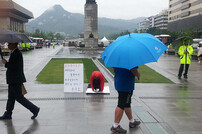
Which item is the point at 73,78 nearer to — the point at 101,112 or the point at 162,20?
the point at 101,112

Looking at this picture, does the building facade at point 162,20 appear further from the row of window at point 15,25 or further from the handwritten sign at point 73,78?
the handwritten sign at point 73,78

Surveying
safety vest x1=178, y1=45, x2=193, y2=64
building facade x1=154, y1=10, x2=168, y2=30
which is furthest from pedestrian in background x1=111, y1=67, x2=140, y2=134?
building facade x1=154, y1=10, x2=168, y2=30

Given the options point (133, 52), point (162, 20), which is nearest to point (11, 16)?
point (133, 52)

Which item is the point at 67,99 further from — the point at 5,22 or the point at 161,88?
the point at 5,22

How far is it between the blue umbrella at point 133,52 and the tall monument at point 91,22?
136 ft

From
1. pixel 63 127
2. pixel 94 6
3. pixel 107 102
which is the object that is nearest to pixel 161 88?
pixel 107 102

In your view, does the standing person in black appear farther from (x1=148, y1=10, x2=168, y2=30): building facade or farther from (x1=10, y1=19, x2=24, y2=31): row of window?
(x1=148, y1=10, x2=168, y2=30): building facade

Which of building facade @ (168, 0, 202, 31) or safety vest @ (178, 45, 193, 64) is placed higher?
building facade @ (168, 0, 202, 31)

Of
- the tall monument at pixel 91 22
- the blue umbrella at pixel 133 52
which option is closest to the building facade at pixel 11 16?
the tall monument at pixel 91 22

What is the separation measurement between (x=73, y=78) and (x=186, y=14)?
285 feet

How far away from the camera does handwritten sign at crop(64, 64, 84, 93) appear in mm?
8352

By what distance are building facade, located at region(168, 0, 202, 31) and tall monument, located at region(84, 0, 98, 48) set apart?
121 ft

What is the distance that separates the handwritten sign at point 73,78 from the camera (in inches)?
329

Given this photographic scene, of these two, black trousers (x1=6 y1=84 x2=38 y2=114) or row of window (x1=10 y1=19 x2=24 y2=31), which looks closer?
black trousers (x1=6 y1=84 x2=38 y2=114)
